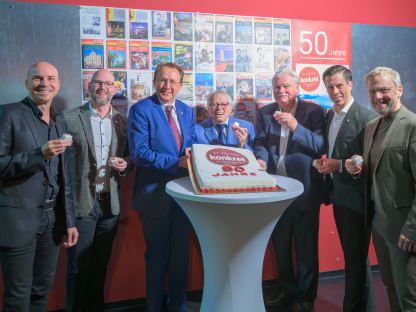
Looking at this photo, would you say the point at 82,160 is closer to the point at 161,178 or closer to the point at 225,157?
the point at 161,178

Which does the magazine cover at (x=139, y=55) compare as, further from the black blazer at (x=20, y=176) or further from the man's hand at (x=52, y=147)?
the man's hand at (x=52, y=147)

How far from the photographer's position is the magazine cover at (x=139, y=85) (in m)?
2.71

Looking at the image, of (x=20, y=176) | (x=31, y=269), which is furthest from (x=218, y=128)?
(x=31, y=269)

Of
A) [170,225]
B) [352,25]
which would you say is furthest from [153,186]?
[352,25]

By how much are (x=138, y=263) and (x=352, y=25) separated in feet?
8.82

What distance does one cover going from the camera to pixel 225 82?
291cm

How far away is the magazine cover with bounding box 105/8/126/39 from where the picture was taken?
264 cm

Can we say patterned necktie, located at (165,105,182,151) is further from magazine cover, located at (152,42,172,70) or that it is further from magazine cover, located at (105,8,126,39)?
magazine cover, located at (105,8,126,39)

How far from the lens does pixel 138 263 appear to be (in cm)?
280

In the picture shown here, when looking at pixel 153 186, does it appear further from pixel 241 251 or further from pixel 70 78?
pixel 70 78

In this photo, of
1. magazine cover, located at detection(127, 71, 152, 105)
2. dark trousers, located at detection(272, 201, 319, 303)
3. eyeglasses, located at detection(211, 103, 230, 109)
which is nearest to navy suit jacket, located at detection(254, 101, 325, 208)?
dark trousers, located at detection(272, 201, 319, 303)

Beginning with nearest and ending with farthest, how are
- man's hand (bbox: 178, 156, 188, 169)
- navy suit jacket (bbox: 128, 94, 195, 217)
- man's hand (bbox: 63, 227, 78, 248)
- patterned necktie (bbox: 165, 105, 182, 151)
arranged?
1. man's hand (bbox: 63, 227, 78, 248)
2. man's hand (bbox: 178, 156, 188, 169)
3. navy suit jacket (bbox: 128, 94, 195, 217)
4. patterned necktie (bbox: 165, 105, 182, 151)

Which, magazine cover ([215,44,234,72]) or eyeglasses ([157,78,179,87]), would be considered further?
magazine cover ([215,44,234,72])

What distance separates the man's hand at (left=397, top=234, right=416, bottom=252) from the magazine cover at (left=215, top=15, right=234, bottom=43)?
6.22 feet
